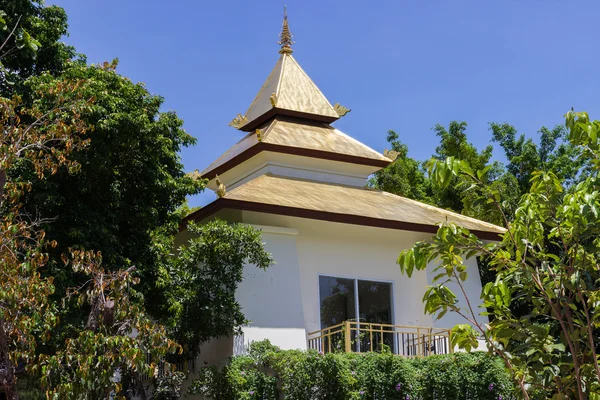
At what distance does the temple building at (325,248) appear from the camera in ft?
47.3

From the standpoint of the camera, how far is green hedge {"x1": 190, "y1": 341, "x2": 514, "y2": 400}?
499 inches

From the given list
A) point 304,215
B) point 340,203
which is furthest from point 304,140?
point 304,215

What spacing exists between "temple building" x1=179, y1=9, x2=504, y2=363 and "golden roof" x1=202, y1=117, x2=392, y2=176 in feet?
0.15

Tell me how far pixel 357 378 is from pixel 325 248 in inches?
133

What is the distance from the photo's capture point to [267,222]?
1499 cm

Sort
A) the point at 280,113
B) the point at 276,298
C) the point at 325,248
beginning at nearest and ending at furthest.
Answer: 1. the point at 276,298
2. the point at 325,248
3. the point at 280,113

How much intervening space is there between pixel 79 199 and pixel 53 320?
364cm

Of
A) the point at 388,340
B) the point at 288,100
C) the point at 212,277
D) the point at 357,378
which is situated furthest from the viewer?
the point at 288,100

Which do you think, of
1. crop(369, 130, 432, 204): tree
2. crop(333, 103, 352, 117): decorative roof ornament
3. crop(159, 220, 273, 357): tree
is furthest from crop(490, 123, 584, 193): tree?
crop(159, 220, 273, 357): tree

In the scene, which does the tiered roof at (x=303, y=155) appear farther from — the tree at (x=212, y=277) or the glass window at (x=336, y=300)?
the glass window at (x=336, y=300)

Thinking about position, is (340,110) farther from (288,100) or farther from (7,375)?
(7,375)

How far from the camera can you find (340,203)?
15828 millimetres

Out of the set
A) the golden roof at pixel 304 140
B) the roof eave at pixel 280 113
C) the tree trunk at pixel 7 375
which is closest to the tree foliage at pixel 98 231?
the tree trunk at pixel 7 375

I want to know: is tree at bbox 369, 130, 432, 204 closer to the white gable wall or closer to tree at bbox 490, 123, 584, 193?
tree at bbox 490, 123, 584, 193
